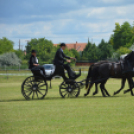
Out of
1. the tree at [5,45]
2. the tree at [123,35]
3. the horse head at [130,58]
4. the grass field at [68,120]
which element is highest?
the tree at [123,35]

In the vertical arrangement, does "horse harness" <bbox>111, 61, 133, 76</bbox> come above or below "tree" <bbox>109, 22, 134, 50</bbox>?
below

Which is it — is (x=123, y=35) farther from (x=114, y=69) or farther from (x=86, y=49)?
Answer: (x=114, y=69)

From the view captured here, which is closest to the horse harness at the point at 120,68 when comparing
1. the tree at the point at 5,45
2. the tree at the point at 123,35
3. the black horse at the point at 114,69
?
the black horse at the point at 114,69

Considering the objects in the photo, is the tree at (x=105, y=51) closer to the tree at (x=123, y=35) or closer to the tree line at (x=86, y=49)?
the tree line at (x=86, y=49)

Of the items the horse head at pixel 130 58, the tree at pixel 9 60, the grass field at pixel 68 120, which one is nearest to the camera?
the grass field at pixel 68 120

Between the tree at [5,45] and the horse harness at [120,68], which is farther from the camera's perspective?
the tree at [5,45]

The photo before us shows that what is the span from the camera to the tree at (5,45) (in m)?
70.7

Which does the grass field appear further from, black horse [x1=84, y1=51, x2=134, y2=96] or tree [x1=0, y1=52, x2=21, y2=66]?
tree [x1=0, y1=52, x2=21, y2=66]

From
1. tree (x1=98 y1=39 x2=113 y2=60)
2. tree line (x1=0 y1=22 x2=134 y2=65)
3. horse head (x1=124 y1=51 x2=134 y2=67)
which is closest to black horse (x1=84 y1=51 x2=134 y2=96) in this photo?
horse head (x1=124 y1=51 x2=134 y2=67)

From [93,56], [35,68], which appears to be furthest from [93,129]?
[93,56]

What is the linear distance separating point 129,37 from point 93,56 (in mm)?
19801

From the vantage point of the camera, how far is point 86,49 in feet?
230

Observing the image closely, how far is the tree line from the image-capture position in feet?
179

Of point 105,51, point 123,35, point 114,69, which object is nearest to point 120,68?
point 114,69
